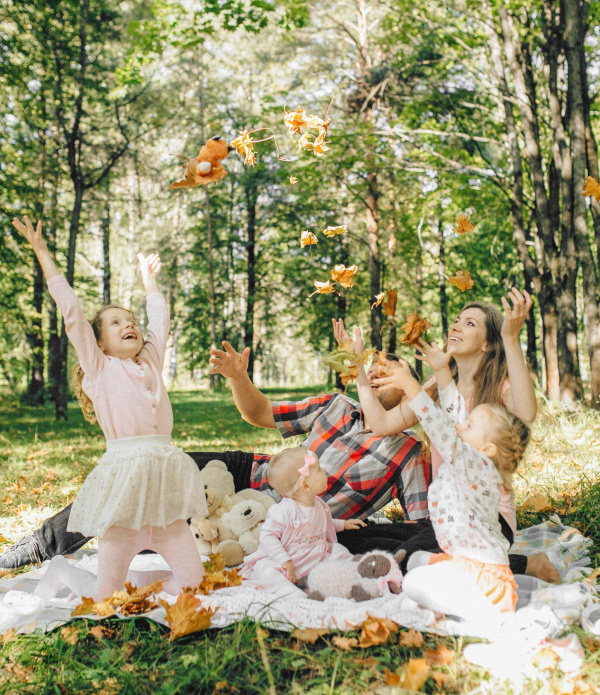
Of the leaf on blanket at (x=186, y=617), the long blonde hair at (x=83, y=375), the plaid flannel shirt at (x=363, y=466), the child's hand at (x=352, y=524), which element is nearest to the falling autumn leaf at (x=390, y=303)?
the plaid flannel shirt at (x=363, y=466)

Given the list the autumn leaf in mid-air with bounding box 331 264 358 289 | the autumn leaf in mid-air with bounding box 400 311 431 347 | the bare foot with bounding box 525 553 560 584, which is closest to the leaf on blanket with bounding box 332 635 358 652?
the bare foot with bounding box 525 553 560 584

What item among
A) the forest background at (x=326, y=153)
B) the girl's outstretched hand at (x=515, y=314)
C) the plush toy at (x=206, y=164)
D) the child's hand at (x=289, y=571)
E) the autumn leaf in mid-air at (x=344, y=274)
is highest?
the forest background at (x=326, y=153)

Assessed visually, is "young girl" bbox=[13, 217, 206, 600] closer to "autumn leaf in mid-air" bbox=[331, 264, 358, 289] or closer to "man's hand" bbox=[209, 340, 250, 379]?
"man's hand" bbox=[209, 340, 250, 379]

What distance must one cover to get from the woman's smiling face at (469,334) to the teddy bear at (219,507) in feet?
4.89

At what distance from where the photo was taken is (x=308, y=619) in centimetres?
247

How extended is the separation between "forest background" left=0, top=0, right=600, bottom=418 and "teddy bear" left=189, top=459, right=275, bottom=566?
1.93m

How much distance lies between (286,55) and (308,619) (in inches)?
686

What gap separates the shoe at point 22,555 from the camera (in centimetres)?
346

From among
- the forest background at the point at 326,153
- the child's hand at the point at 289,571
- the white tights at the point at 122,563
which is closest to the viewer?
the white tights at the point at 122,563

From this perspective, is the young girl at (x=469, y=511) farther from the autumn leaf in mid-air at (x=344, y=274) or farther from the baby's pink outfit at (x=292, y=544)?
the autumn leaf in mid-air at (x=344, y=274)

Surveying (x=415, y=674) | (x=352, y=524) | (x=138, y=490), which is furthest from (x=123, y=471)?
(x=415, y=674)

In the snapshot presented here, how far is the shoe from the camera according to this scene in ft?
11.4

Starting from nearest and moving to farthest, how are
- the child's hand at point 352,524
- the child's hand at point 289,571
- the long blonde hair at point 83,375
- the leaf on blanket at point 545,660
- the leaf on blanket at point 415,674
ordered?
1. the leaf on blanket at point 415,674
2. the leaf on blanket at point 545,660
3. the child's hand at point 289,571
4. the long blonde hair at point 83,375
5. the child's hand at point 352,524

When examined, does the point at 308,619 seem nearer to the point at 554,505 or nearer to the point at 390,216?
the point at 554,505
